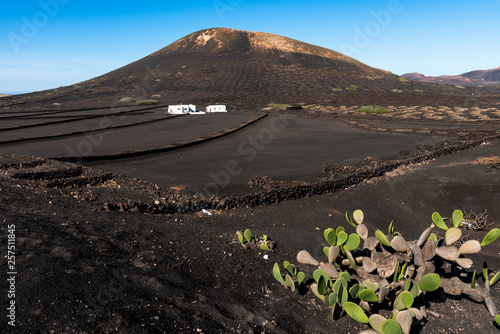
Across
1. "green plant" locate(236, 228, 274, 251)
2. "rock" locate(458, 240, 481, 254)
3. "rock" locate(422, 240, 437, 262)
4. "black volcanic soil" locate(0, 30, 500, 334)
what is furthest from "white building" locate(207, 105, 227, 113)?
"rock" locate(458, 240, 481, 254)

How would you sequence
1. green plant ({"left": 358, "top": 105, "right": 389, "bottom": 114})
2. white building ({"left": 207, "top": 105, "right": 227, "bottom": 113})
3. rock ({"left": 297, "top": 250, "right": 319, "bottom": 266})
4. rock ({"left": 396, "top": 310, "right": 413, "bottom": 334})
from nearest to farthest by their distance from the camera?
1. rock ({"left": 396, "top": 310, "right": 413, "bottom": 334})
2. rock ({"left": 297, "top": 250, "right": 319, "bottom": 266})
3. green plant ({"left": 358, "top": 105, "right": 389, "bottom": 114})
4. white building ({"left": 207, "top": 105, "right": 227, "bottom": 113})

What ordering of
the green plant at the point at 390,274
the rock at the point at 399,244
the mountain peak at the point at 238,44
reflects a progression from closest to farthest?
the green plant at the point at 390,274
the rock at the point at 399,244
the mountain peak at the point at 238,44

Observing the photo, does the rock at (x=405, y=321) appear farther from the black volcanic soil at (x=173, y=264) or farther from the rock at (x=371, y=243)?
the rock at (x=371, y=243)

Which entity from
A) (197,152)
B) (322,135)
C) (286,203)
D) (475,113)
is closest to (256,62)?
(475,113)

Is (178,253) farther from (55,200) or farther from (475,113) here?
(475,113)

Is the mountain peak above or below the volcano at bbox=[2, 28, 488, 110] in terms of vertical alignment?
above

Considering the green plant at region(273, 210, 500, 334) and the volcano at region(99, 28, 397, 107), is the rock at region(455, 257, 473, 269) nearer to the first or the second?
the green plant at region(273, 210, 500, 334)

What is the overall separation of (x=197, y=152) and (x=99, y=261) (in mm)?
12650

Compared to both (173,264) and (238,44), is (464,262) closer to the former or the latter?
(173,264)

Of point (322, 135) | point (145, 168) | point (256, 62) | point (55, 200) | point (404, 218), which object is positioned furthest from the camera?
point (256, 62)

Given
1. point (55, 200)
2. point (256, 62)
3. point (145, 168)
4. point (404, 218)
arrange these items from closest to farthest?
point (55, 200), point (404, 218), point (145, 168), point (256, 62)

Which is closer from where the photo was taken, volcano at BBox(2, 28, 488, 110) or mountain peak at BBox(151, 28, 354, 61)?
volcano at BBox(2, 28, 488, 110)

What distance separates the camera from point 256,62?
3730 inches

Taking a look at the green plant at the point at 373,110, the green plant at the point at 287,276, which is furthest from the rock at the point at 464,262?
the green plant at the point at 373,110
